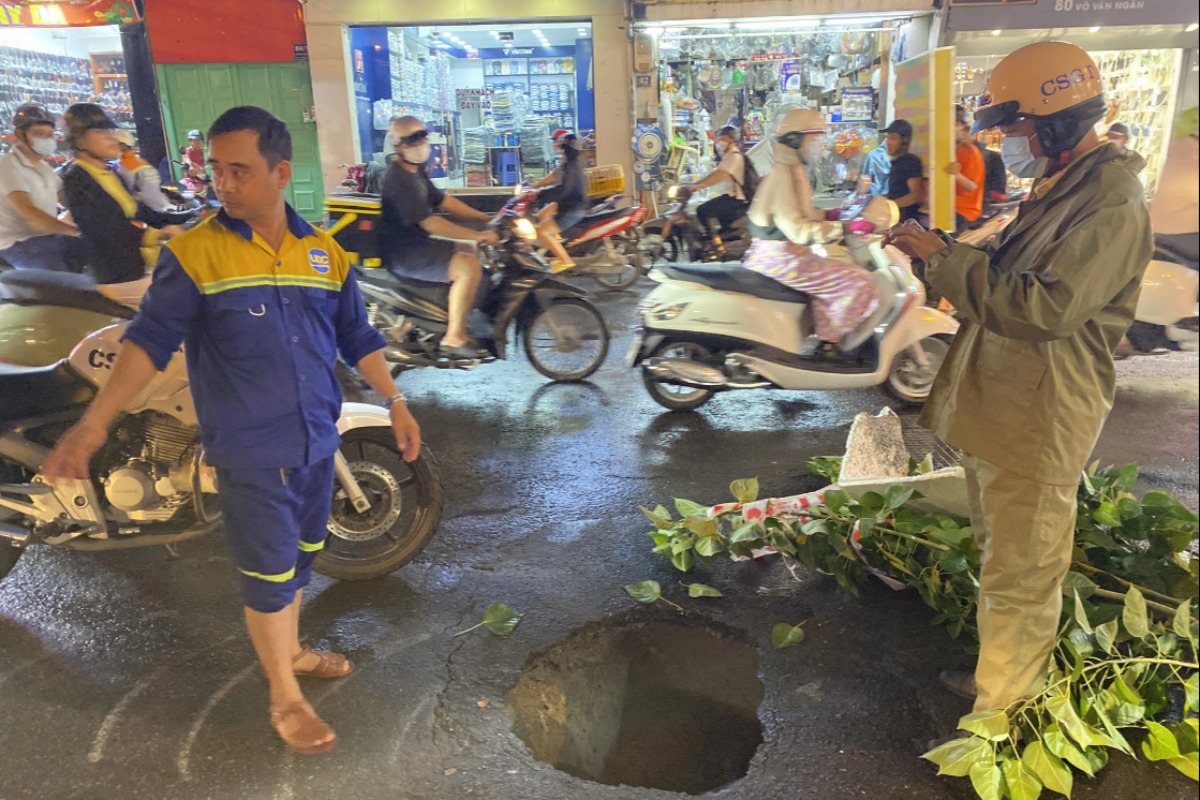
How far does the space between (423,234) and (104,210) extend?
1.93m

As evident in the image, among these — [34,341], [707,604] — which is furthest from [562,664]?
[34,341]

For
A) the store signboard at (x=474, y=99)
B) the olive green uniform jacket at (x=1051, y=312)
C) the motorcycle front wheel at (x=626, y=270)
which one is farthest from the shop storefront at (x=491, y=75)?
the olive green uniform jacket at (x=1051, y=312)

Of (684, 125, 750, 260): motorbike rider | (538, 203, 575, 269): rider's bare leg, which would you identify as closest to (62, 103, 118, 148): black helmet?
(538, 203, 575, 269): rider's bare leg

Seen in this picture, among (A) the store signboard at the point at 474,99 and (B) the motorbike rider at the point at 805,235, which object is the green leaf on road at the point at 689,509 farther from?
(A) the store signboard at the point at 474,99

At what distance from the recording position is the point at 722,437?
525cm

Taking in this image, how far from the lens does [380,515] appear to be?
3.46 m

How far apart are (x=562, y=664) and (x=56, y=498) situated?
6.57 ft

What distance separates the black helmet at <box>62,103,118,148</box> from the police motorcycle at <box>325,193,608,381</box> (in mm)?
1730

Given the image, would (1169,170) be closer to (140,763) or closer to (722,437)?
(140,763)

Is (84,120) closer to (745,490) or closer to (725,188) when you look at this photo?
(745,490)

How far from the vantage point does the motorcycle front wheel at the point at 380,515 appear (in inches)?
134

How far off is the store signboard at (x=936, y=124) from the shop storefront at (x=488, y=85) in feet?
27.4

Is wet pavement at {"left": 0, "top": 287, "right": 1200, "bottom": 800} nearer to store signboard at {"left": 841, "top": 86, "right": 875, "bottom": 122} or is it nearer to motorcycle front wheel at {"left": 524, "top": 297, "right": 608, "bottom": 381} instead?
motorcycle front wheel at {"left": 524, "top": 297, "right": 608, "bottom": 381}

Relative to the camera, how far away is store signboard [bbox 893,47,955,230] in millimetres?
2230
